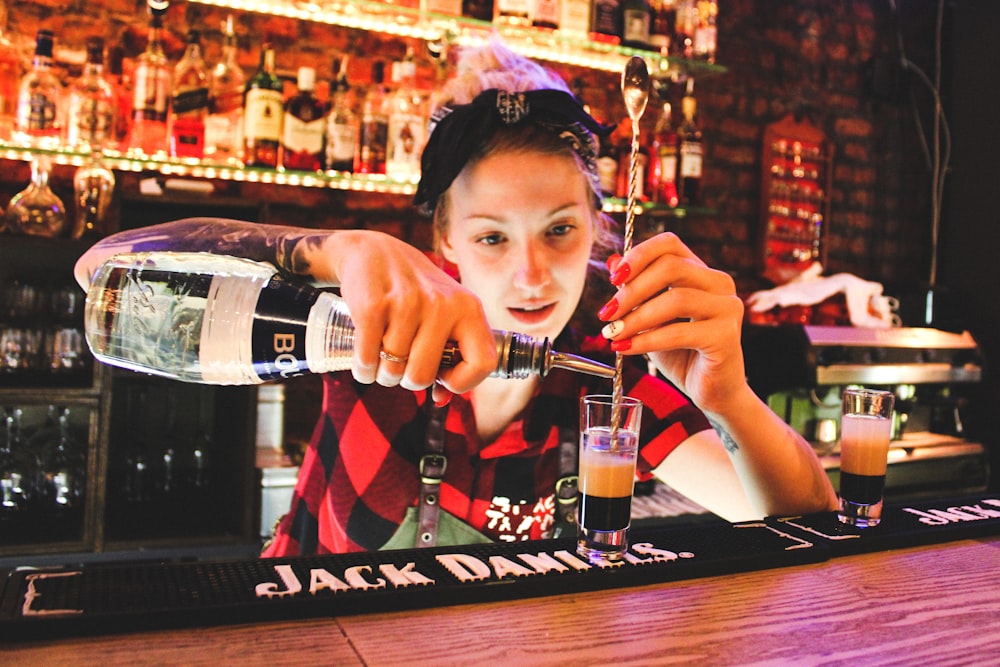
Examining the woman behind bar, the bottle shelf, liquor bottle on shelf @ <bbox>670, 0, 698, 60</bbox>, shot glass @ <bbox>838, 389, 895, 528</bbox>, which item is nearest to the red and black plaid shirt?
the woman behind bar

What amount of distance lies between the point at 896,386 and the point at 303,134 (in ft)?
7.48

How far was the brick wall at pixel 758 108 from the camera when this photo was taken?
261 centimetres

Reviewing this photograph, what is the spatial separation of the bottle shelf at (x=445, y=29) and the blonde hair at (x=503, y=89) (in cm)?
95

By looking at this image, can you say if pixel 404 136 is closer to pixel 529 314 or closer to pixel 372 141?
pixel 372 141

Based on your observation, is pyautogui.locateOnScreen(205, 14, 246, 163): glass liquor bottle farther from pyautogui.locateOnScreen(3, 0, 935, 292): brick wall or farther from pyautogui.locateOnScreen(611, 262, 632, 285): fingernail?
pyautogui.locateOnScreen(611, 262, 632, 285): fingernail

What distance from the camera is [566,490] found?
1423 mm

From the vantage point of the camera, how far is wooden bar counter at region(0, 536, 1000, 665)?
620 mm

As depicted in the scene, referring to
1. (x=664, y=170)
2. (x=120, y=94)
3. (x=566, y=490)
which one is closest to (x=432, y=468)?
(x=566, y=490)

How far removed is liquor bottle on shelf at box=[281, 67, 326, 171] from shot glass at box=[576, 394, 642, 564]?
1705 millimetres

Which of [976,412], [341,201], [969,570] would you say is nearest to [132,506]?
[341,201]

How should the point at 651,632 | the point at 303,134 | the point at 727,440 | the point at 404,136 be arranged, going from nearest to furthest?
1. the point at 651,632
2. the point at 727,440
3. the point at 303,134
4. the point at 404,136

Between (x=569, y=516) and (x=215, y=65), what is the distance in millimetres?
1883

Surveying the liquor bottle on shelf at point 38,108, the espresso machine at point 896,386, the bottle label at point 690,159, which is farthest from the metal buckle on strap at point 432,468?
the bottle label at point 690,159

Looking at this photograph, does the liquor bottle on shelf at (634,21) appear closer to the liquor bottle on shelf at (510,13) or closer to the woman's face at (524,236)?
the liquor bottle on shelf at (510,13)
